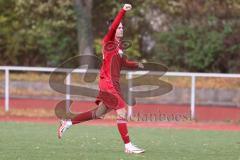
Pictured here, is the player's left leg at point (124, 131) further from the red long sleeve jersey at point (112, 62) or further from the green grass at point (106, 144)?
the red long sleeve jersey at point (112, 62)

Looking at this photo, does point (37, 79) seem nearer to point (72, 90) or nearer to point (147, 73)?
point (72, 90)

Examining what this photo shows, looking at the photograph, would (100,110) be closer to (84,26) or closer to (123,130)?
(123,130)

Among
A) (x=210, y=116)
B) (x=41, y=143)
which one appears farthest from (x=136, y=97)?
(x=41, y=143)

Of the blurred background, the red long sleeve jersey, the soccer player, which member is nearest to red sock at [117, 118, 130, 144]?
the soccer player

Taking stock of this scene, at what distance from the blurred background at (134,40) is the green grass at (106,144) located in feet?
15.6

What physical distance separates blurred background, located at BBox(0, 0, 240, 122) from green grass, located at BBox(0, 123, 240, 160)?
188 inches

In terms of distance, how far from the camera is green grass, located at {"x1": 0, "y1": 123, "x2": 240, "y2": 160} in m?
10.6

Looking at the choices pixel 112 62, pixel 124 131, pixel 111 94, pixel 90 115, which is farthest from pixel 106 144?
pixel 112 62

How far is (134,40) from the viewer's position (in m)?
28.9

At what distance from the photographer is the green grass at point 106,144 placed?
10641 millimetres

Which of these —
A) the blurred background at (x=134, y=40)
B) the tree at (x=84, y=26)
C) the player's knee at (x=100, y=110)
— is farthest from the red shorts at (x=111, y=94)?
the tree at (x=84, y=26)

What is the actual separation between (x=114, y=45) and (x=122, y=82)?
921 cm

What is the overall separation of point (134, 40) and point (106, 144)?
16636 millimetres

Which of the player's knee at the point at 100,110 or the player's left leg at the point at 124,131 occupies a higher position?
the player's knee at the point at 100,110
